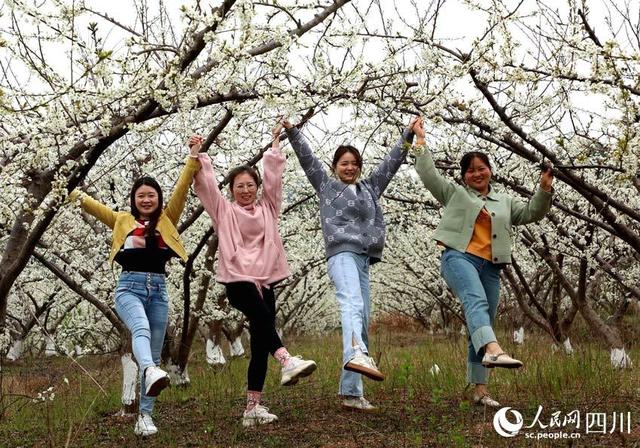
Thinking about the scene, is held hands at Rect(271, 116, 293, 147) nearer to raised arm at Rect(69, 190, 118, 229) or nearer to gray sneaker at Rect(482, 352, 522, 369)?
raised arm at Rect(69, 190, 118, 229)

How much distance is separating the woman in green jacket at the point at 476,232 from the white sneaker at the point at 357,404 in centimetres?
66

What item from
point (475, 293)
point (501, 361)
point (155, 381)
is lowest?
point (155, 381)

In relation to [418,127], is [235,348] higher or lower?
lower

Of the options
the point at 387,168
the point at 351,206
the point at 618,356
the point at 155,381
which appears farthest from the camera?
the point at 618,356

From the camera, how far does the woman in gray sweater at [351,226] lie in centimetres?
445

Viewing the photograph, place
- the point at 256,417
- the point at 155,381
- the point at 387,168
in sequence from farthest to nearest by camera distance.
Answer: the point at 387,168
the point at 256,417
the point at 155,381

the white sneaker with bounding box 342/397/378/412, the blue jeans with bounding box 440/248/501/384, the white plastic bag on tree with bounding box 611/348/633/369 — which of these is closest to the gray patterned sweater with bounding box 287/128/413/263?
the blue jeans with bounding box 440/248/501/384

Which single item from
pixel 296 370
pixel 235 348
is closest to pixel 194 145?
pixel 296 370

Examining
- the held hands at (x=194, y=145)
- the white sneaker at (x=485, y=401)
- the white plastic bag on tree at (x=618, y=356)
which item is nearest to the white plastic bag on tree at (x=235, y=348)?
the white plastic bag on tree at (x=618, y=356)

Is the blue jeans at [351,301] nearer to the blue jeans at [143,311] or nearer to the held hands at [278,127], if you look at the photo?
the held hands at [278,127]

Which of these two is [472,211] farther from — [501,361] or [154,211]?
[154,211]

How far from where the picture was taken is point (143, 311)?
4398 mm

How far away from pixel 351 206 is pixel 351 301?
0.65 metres

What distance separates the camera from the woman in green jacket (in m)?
4.41
